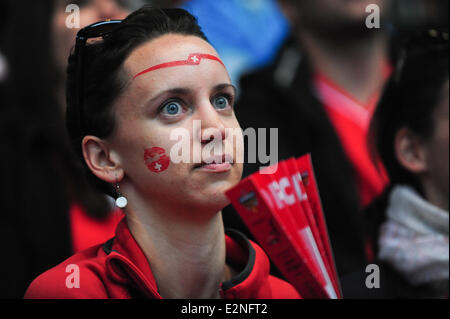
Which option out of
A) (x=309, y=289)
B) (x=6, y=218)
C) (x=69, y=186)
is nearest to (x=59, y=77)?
(x=69, y=186)

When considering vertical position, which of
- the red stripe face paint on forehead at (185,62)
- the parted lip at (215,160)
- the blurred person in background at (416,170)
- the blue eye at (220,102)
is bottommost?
the blurred person in background at (416,170)

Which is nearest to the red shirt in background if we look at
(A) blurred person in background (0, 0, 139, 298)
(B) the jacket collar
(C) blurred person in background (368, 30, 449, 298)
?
(C) blurred person in background (368, 30, 449, 298)

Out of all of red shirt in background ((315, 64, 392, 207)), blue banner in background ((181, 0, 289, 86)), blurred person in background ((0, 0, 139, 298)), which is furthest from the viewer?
blue banner in background ((181, 0, 289, 86))

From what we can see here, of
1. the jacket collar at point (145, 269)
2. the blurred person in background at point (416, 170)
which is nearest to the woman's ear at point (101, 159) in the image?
the jacket collar at point (145, 269)

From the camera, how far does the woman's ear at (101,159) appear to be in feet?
4.18

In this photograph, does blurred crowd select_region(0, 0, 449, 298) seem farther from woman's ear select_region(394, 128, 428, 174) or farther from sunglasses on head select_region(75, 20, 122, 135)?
sunglasses on head select_region(75, 20, 122, 135)

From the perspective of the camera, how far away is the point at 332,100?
272cm

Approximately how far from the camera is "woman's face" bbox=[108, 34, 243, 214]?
1206 mm

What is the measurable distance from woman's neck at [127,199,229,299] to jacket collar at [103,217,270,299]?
0.08 ft

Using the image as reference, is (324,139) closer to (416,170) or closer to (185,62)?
(416,170)

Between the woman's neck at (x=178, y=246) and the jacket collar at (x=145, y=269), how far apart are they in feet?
0.08

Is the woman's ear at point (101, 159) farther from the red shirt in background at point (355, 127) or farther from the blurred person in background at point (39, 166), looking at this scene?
the red shirt in background at point (355, 127)
